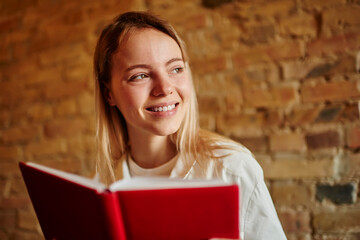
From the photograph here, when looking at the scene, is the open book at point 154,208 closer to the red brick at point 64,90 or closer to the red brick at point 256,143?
the red brick at point 256,143

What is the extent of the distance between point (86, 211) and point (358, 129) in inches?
38.1

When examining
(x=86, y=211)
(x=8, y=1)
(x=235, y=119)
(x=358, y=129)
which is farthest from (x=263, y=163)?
(x=8, y=1)

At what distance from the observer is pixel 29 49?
1561mm

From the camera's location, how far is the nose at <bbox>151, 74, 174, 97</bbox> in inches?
30.9

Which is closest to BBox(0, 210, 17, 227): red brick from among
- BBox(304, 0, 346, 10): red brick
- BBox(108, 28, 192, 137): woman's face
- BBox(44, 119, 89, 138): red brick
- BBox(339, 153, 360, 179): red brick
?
BBox(44, 119, 89, 138): red brick

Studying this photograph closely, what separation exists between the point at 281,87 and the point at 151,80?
559mm

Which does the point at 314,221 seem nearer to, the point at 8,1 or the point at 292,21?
the point at 292,21

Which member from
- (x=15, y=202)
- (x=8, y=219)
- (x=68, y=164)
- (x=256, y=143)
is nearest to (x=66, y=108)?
(x=68, y=164)

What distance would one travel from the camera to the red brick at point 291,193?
3.44 feet

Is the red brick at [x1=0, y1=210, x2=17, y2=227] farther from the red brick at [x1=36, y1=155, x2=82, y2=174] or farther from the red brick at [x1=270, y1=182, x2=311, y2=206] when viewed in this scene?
the red brick at [x1=270, y1=182, x2=311, y2=206]

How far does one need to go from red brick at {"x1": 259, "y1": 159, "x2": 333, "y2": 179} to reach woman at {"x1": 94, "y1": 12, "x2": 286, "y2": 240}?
0.30 meters

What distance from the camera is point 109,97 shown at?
0.99m

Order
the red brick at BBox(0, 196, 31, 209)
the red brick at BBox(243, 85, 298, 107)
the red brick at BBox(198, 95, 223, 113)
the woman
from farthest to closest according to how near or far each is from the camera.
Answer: the red brick at BBox(0, 196, 31, 209) < the red brick at BBox(198, 95, 223, 113) < the red brick at BBox(243, 85, 298, 107) < the woman

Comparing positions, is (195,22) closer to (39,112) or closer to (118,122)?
(118,122)
